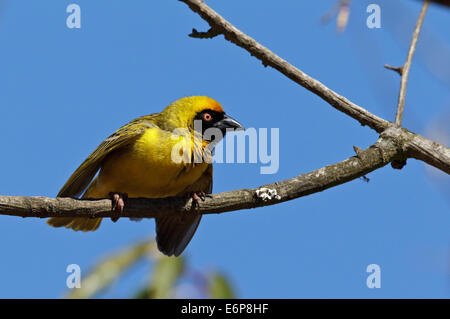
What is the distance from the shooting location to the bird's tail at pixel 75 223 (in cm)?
599

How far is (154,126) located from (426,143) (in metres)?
2.89

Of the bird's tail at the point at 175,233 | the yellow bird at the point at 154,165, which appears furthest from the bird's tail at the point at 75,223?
the bird's tail at the point at 175,233

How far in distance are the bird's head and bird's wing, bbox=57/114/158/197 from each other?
0.50m

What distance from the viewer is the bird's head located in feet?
19.9

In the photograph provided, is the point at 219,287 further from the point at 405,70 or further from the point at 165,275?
the point at 405,70

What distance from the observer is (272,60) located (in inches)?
164

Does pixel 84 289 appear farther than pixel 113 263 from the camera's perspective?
No

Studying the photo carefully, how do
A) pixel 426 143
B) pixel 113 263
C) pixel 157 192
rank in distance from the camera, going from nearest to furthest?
pixel 426 143 < pixel 113 263 < pixel 157 192

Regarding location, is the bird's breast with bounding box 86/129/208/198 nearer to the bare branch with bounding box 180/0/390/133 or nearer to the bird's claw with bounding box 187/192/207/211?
the bird's claw with bounding box 187/192/207/211

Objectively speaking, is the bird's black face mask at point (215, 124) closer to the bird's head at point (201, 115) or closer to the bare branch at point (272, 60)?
the bird's head at point (201, 115)

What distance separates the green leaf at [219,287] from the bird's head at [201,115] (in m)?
1.66
